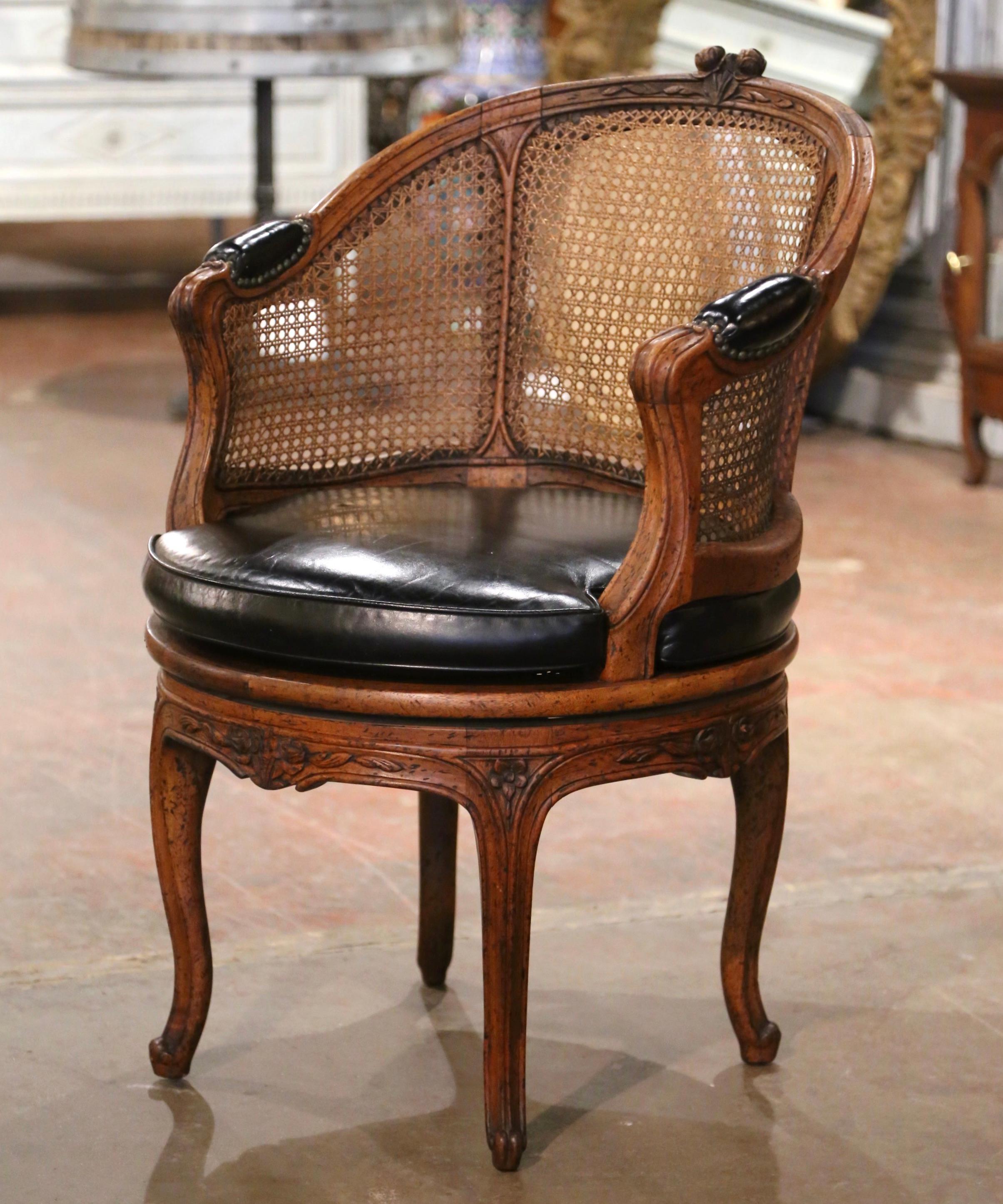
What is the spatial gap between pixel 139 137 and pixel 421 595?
5.38 m

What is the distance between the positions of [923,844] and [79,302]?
571cm

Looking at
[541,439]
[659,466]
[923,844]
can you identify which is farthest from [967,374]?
[659,466]

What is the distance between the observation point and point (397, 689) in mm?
1579

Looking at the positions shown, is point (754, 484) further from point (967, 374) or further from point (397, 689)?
point (967, 374)

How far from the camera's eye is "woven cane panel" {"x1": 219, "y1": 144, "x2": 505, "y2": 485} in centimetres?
196

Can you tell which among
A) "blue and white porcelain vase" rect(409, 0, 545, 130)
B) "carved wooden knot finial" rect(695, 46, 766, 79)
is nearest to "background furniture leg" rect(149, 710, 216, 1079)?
"carved wooden knot finial" rect(695, 46, 766, 79)

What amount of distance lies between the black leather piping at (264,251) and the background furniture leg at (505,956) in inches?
24.3

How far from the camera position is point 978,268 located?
14.9 feet

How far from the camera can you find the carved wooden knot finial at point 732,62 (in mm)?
1923

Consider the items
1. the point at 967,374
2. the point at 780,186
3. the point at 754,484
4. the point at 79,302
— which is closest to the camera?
the point at 754,484

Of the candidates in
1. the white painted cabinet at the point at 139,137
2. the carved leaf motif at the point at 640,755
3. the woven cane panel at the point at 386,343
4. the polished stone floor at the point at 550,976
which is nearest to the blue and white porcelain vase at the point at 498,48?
the white painted cabinet at the point at 139,137

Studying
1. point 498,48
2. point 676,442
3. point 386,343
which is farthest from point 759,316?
point 498,48

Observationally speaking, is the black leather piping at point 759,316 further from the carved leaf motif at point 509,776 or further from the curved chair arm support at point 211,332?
the curved chair arm support at point 211,332

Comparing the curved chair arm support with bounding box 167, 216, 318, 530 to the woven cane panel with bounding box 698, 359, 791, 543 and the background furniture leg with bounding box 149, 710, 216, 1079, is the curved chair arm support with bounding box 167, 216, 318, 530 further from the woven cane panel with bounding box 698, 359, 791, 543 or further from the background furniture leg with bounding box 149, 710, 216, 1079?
the woven cane panel with bounding box 698, 359, 791, 543
